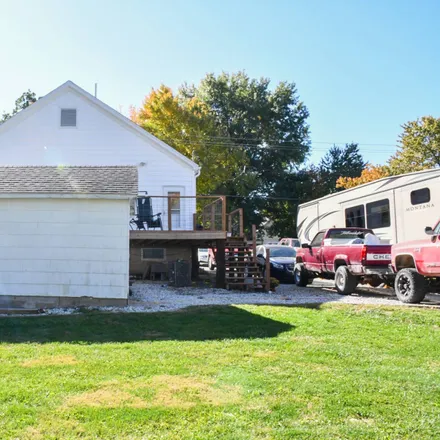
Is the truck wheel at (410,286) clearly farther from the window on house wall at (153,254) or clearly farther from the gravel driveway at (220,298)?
the window on house wall at (153,254)

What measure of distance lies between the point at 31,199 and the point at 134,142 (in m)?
9.05

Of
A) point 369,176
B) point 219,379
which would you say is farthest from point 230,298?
point 369,176

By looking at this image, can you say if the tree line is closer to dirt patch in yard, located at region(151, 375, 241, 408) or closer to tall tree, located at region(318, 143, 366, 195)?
tall tree, located at region(318, 143, 366, 195)

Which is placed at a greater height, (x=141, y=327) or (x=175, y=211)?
(x=175, y=211)

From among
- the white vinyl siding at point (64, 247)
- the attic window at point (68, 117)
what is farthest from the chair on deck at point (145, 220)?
the white vinyl siding at point (64, 247)

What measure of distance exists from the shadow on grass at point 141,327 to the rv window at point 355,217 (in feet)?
28.6

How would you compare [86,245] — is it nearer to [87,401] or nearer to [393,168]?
[87,401]

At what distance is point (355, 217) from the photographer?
1733 centimetres

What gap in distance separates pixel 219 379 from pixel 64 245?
6819mm

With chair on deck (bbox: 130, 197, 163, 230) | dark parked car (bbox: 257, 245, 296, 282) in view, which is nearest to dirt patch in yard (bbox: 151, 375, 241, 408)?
chair on deck (bbox: 130, 197, 163, 230)

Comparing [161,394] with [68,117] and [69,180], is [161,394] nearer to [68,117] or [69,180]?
[69,180]

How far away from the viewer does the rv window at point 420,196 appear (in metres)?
13.1

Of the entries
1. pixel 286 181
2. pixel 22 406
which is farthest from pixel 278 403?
pixel 286 181

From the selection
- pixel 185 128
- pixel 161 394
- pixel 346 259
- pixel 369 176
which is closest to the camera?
pixel 161 394
